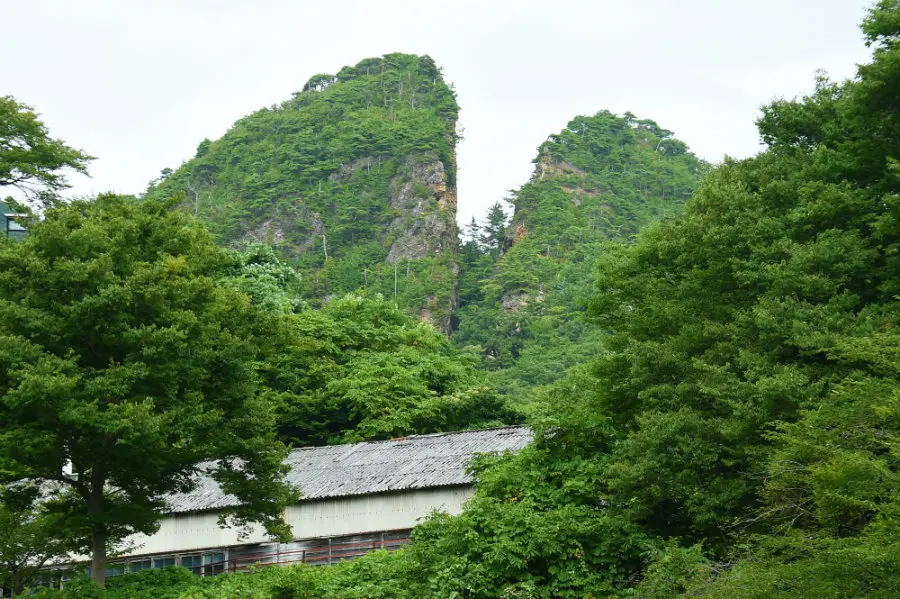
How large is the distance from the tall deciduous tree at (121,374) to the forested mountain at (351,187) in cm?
6082

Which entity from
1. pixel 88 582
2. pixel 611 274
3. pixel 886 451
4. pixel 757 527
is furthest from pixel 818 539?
pixel 88 582

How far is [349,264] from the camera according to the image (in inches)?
3652

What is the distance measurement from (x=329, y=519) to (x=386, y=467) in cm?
221

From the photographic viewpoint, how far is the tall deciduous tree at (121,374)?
20906 mm

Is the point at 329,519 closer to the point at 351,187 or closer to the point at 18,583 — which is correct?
the point at 18,583

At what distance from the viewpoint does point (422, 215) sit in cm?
9538

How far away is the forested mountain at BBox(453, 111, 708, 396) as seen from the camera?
79250mm

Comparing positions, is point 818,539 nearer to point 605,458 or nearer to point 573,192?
point 605,458

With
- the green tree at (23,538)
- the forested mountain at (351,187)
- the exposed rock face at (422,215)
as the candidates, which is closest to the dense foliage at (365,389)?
the green tree at (23,538)

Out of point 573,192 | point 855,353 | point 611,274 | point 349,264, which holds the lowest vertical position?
point 855,353

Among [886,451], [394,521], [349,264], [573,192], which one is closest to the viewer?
[886,451]

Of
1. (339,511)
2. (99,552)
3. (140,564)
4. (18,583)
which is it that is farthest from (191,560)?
(99,552)

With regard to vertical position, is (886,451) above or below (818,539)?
above

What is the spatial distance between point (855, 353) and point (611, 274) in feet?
29.3
